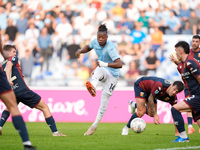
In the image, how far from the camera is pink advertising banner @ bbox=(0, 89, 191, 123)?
14.2 meters

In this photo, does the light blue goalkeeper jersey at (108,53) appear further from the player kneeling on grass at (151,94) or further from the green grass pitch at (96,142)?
the green grass pitch at (96,142)

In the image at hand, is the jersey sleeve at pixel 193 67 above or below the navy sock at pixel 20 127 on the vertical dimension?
above

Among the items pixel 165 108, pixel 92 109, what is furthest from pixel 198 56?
pixel 92 109

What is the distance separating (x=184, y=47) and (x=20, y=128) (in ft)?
11.9

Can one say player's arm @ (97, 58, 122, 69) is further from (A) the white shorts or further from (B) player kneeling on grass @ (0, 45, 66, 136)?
(B) player kneeling on grass @ (0, 45, 66, 136)

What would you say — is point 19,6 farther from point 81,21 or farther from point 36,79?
point 36,79

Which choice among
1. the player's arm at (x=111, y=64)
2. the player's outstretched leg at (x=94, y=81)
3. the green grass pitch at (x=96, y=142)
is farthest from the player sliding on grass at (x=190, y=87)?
the player's outstretched leg at (x=94, y=81)

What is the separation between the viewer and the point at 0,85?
15.0 feet

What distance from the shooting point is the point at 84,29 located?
17.0 meters

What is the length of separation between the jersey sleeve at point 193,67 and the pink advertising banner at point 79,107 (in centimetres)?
809

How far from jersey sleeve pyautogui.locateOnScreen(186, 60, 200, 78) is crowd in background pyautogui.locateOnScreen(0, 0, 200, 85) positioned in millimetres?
8690

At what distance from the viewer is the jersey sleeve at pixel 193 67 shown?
20.2ft

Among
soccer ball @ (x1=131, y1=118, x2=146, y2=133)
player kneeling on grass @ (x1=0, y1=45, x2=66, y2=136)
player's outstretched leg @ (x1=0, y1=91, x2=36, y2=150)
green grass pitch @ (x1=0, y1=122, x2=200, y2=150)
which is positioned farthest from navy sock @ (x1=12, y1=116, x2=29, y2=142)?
soccer ball @ (x1=131, y1=118, x2=146, y2=133)

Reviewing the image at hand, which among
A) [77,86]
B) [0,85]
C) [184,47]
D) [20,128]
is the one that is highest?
[184,47]
